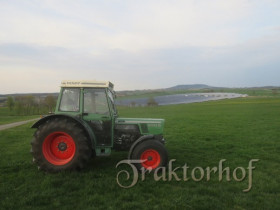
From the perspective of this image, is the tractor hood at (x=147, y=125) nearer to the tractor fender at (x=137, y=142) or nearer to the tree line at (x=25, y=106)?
the tractor fender at (x=137, y=142)

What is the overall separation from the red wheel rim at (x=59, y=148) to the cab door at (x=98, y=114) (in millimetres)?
713

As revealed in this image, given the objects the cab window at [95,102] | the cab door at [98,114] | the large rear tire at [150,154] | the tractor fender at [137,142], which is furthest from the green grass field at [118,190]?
the cab window at [95,102]

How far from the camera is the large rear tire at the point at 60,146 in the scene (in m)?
5.95

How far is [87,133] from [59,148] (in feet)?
2.60

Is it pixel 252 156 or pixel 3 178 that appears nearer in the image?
pixel 3 178

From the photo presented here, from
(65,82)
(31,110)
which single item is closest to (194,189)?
(65,82)

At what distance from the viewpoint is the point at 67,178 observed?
18.7ft

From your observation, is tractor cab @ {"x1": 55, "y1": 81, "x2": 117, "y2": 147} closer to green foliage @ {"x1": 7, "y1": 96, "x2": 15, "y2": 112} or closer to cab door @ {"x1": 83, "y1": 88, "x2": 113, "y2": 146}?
cab door @ {"x1": 83, "y1": 88, "x2": 113, "y2": 146}

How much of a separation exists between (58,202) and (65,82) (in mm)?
3181

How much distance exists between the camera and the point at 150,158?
6273 mm

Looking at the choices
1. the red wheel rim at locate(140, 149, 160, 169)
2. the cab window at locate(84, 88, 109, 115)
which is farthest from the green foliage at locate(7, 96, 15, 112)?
the red wheel rim at locate(140, 149, 160, 169)

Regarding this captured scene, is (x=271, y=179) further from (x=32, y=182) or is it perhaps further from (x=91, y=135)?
(x=32, y=182)

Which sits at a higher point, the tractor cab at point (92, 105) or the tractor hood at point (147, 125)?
the tractor cab at point (92, 105)

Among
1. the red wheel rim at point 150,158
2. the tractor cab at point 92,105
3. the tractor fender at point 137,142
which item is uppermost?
the tractor cab at point 92,105
